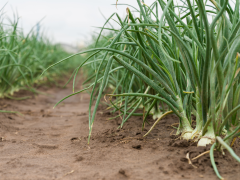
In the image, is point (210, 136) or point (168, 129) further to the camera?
point (168, 129)

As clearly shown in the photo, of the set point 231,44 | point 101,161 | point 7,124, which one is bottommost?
point 7,124

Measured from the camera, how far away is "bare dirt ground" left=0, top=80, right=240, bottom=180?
2.21 ft

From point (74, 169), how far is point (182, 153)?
1.10 feet

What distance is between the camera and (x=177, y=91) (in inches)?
34.6

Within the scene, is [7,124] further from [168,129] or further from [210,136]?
[210,136]

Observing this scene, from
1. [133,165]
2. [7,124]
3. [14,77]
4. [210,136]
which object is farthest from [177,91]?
[14,77]

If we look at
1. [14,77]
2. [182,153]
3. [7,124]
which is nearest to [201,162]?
[182,153]

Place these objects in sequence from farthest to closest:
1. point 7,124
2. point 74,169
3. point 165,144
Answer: point 7,124, point 165,144, point 74,169

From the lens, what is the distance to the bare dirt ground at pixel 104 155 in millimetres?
672

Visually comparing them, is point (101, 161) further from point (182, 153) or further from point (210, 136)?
point (210, 136)

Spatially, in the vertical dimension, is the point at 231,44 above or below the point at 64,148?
above

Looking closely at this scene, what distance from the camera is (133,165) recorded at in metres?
0.73

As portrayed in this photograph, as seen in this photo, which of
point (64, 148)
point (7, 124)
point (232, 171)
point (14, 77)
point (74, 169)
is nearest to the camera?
point (232, 171)

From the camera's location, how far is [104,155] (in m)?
0.84
